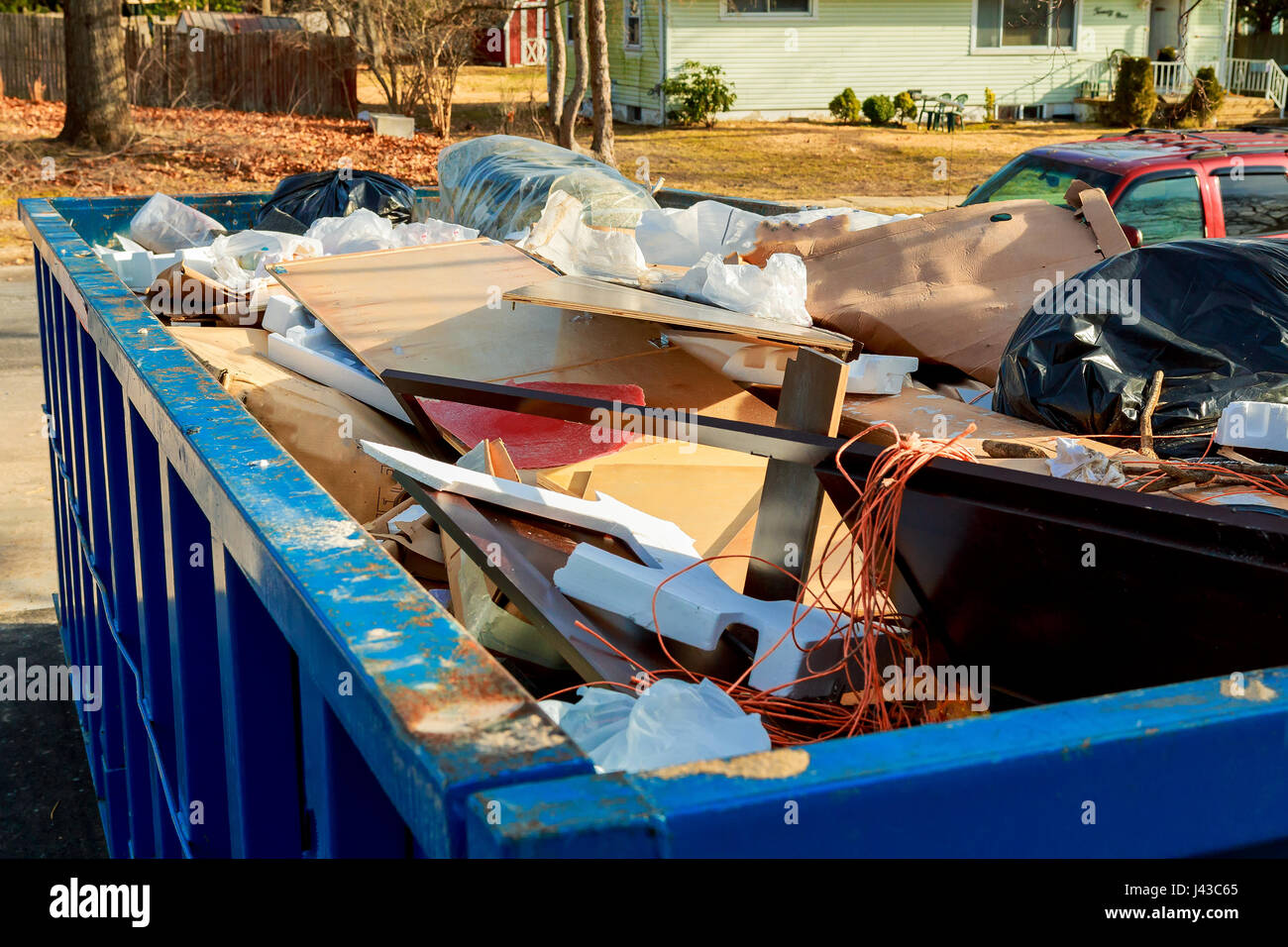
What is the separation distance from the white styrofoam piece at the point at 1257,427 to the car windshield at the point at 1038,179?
4.44 meters

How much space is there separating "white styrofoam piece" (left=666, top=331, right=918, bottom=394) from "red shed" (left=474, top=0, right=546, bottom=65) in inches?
1457

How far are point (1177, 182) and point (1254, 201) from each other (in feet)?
1.68

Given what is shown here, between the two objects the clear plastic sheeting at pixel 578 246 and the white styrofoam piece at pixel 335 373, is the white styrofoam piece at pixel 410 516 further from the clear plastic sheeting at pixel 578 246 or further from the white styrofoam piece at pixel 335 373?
the clear plastic sheeting at pixel 578 246

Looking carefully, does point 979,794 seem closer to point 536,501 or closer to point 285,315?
point 536,501

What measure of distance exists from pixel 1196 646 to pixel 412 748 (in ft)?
3.48

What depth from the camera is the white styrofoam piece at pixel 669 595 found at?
1.82m

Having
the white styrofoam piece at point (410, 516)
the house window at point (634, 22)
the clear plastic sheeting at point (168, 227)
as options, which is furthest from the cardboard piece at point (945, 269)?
the house window at point (634, 22)

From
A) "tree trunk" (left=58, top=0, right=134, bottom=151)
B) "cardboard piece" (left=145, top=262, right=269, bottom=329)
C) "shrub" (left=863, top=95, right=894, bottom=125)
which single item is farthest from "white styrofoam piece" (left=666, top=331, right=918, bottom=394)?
"shrub" (left=863, top=95, right=894, bottom=125)

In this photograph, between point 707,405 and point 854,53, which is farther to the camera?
point 854,53

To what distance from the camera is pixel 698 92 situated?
894 inches
